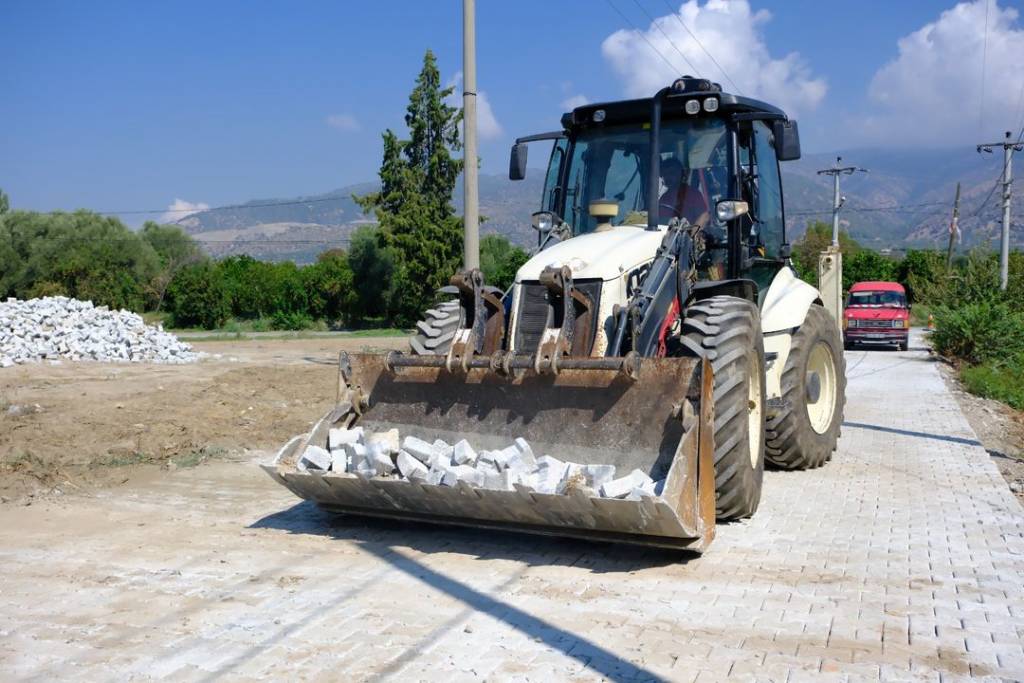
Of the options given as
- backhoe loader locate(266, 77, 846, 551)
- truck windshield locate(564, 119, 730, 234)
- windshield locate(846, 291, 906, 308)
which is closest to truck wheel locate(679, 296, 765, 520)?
backhoe loader locate(266, 77, 846, 551)

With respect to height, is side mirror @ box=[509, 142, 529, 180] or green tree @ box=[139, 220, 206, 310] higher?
green tree @ box=[139, 220, 206, 310]

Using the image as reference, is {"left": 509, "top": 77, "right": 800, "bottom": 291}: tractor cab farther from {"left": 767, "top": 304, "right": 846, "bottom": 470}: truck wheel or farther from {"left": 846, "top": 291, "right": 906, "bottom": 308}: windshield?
{"left": 846, "top": 291, "right": 906, "bottom": 308}: windshield

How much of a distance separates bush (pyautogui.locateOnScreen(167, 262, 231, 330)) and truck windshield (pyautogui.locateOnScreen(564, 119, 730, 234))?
40.8 meters

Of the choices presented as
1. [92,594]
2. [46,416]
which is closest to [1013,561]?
[92,594]

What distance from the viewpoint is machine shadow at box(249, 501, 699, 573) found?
242 inches

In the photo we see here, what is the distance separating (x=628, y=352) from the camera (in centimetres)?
668

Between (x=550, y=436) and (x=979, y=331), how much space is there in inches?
661

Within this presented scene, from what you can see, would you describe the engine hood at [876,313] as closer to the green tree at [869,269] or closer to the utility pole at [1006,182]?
the utility pole at [1006,182]

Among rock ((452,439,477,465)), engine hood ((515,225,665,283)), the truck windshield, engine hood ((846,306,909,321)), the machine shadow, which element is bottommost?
the machine shadow

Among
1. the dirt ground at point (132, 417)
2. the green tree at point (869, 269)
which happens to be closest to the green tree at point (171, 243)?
the green tree at point (869, 269)

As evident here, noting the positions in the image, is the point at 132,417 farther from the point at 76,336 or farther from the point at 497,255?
the point at 497,255

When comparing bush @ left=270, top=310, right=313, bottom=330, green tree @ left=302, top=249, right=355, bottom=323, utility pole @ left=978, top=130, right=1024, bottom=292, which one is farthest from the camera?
green tree @ left=302, top=249, right=355, bottom=323

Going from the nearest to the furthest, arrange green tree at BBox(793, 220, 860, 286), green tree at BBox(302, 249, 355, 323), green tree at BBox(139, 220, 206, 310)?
green tree at BBox(302, 249, 355, 323) < green tree at BBox(793, 220, 860, 286) < green tree at BBox(139, 220, 206, 310)

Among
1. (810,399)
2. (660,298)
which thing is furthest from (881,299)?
(660,298)
